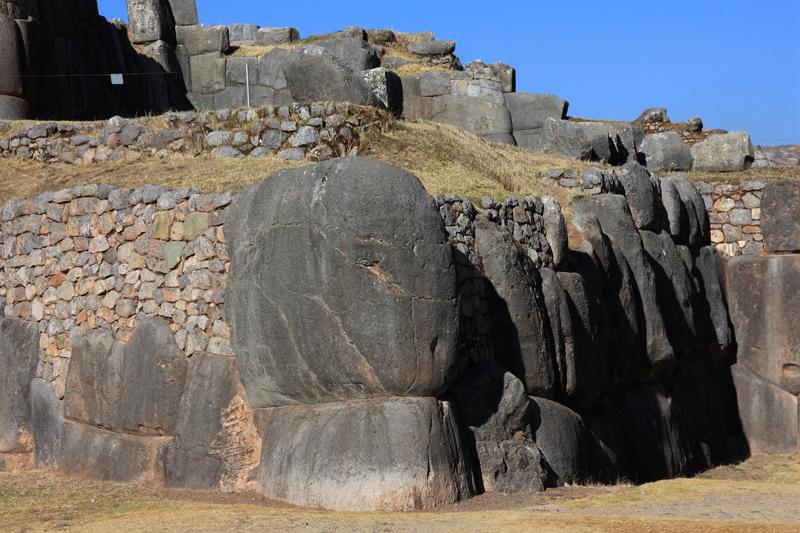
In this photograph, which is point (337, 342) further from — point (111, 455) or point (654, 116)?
point (654, 116)

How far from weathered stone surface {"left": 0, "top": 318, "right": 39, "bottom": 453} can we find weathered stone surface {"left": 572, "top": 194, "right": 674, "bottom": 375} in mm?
7610

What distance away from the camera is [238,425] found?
12.5 m

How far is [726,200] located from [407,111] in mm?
12315

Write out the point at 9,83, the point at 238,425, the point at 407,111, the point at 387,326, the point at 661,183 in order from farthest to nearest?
the point at 407,111
the point at 9,83
the point at 661,183
the point at 238,425
the point at 387,326

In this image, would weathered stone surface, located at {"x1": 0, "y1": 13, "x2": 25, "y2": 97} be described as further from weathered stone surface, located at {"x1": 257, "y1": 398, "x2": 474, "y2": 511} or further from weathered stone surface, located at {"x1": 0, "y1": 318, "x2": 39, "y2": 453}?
weathered stone surface, located at {"x1": 257, "y1": 398, "x2": 474, "y2": 511}

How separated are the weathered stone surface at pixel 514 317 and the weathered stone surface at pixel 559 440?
13.6 inches

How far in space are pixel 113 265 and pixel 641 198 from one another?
8399mm

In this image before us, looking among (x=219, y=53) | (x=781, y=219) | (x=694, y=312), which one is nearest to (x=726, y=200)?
(x=781, y=219)

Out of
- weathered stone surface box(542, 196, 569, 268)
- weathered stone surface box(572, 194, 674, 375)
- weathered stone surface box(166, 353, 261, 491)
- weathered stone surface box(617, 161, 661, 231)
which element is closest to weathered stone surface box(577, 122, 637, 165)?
weathered stone surface box(617, 161, 661, 231)

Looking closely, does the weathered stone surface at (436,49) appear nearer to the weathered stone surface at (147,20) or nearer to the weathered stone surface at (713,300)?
the weathered stone surface at (147,20)

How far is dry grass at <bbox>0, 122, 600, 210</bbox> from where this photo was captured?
15781 mm

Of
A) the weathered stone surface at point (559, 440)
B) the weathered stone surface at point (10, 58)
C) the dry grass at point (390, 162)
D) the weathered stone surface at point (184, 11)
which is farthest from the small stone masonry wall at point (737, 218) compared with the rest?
the weathered stone surface at point (184, 11)

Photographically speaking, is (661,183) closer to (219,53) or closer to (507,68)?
(507,68)

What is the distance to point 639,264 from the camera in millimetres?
17312
